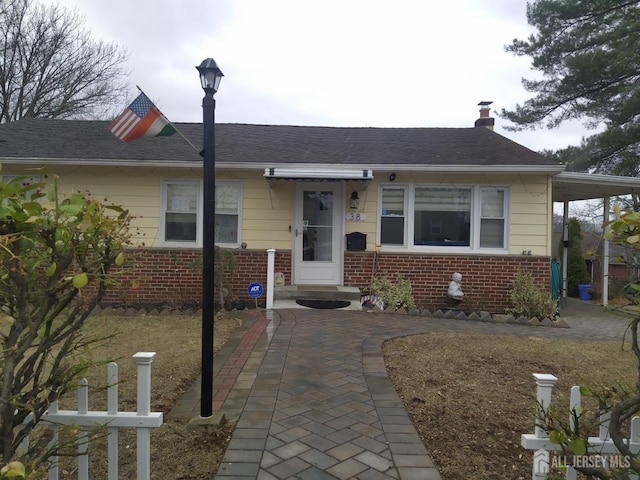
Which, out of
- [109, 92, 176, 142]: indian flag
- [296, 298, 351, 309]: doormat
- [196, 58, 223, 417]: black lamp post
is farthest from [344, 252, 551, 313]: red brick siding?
[196, 58, 223, 417]: black lamp post

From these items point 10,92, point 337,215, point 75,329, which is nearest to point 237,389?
point 75,329

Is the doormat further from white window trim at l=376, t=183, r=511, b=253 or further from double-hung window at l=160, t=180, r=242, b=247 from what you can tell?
double-hung window at l=160, t=180, r=242, b=247

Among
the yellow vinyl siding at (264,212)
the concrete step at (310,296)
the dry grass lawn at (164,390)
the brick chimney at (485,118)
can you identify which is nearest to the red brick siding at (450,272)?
the concrete step at (310,296)

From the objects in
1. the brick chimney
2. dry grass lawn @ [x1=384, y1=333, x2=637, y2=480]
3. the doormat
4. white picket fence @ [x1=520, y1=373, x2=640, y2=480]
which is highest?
the brick chimney

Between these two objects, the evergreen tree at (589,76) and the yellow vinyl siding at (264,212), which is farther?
the evergreen tree at (589,76)

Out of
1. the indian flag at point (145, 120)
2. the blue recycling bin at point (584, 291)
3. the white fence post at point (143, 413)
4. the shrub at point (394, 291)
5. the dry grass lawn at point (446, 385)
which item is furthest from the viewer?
the blue recycling bin at point (584, 291)

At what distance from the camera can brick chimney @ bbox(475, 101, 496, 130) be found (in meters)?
10.7

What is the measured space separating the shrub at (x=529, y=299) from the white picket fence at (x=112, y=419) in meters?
7.24

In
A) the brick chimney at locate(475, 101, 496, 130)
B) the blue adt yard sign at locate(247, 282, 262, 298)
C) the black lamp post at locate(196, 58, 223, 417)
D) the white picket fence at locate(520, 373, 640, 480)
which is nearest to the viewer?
the white picket fence at locate(520, 373, 640, 480)

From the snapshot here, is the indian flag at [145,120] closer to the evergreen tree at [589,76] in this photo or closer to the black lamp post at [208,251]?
the black lamp post at [208,251]

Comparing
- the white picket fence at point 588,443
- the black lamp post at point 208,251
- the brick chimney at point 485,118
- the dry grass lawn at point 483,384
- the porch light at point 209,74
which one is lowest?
the dry grass lawn at point 483,384

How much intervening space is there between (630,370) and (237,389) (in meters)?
4.24

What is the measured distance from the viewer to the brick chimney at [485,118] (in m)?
10.7

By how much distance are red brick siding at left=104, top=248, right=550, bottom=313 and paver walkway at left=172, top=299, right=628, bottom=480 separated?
185 centimetres
